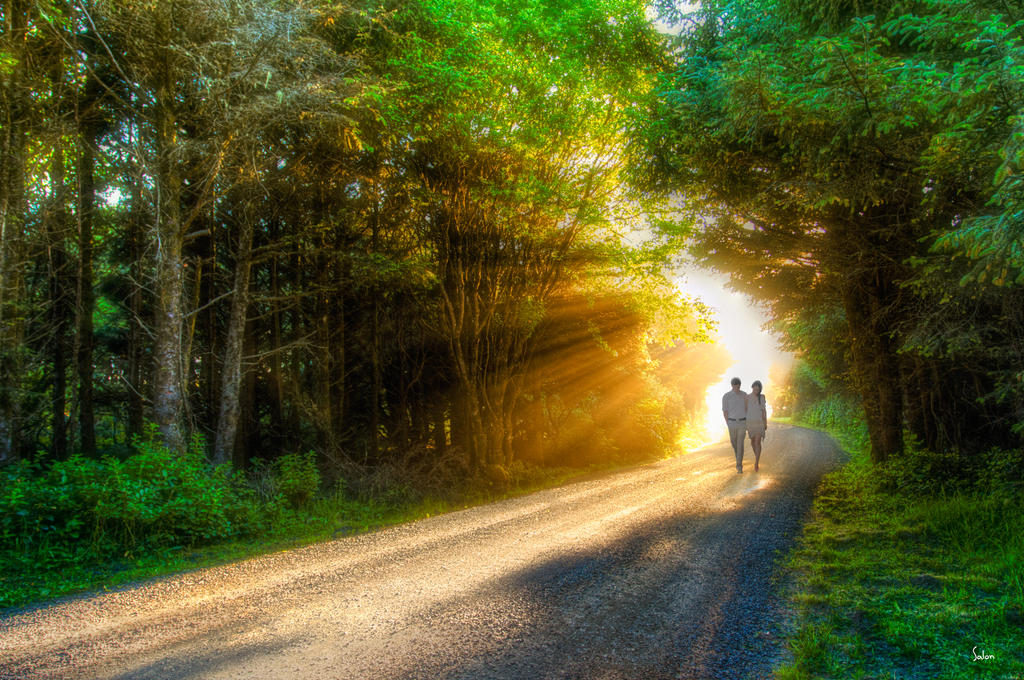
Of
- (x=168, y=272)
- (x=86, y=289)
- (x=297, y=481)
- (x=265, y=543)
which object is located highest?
(x=86, y=289)

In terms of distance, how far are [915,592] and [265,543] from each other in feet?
21.5

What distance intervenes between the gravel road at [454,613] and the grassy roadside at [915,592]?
29 centimetres

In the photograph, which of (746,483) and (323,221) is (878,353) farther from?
(323,221)

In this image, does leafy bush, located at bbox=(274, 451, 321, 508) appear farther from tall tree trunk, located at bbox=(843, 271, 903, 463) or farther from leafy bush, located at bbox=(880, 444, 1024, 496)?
tall tree trunk, located at bbox=(843, 271, 903, 463)

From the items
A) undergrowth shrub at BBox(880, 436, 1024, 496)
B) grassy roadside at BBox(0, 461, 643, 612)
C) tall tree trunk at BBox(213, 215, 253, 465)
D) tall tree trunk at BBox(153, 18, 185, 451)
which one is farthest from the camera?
→ tall tree trunk at BBox(213, 215, 253, 465)

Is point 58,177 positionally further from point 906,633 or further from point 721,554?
point 906,633

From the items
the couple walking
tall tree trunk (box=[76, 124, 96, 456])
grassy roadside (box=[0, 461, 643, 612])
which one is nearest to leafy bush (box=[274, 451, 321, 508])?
grassy roadside (box=[0, 461, 643, 612])

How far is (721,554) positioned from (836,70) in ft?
15.5

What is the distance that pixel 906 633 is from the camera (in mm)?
3008

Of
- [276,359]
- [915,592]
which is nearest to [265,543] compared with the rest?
[915,592]

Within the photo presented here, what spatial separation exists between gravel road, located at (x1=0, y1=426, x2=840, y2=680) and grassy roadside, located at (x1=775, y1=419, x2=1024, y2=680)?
0.94ft

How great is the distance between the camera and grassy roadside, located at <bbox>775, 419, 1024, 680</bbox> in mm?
2719

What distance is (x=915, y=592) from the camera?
367 cm

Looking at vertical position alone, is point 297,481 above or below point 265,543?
above
